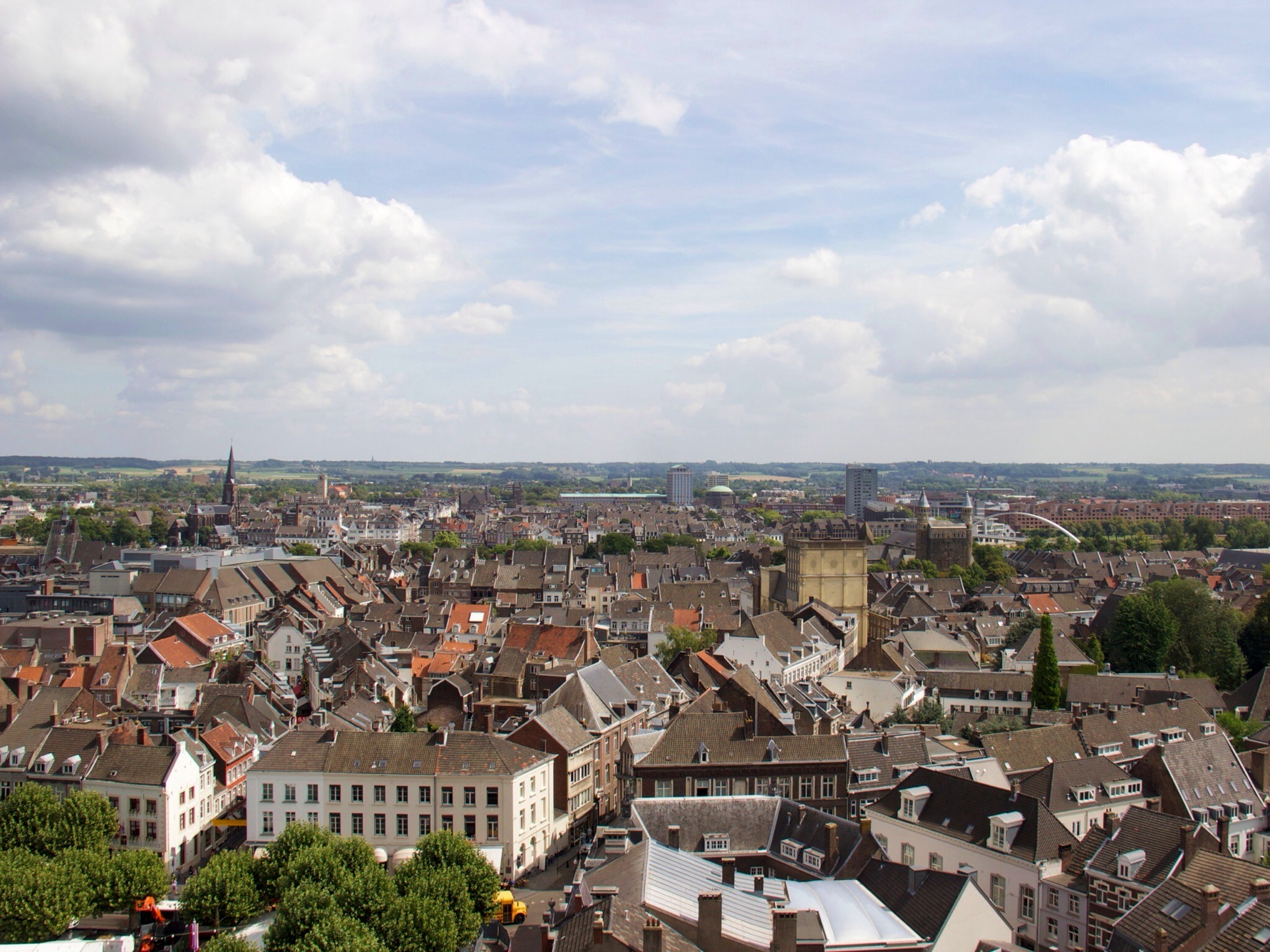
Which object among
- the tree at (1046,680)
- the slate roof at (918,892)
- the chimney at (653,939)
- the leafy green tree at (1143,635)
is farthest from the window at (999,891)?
the leafy green tree at (1143,635)

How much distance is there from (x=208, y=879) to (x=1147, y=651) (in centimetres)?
7328

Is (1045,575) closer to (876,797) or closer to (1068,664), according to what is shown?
(1068,664)

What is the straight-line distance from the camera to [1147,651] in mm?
85250

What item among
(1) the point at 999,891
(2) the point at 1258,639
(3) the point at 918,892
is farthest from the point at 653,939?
(2) the point at 1258,639

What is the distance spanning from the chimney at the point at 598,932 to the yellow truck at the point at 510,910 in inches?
643

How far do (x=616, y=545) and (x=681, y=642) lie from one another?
9203 cm

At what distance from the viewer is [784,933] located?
28.5 metres

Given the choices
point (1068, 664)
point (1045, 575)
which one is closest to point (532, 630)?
point (1068, 664)

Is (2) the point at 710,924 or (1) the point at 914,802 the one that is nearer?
(2) the point at 710,924

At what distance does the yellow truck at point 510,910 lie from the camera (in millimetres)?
43188

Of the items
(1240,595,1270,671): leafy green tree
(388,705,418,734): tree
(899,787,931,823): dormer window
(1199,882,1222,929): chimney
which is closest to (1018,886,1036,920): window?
(899,787,931,823): dormer window

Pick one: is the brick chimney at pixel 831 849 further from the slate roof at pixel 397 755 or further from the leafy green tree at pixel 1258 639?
the leafy green tree at pixel 1258 639

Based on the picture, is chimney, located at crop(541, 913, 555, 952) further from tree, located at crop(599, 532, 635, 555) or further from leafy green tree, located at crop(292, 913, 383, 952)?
tree, located at crop(599, 532, 635, 555)

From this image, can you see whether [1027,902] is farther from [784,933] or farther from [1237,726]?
[1237,726]
